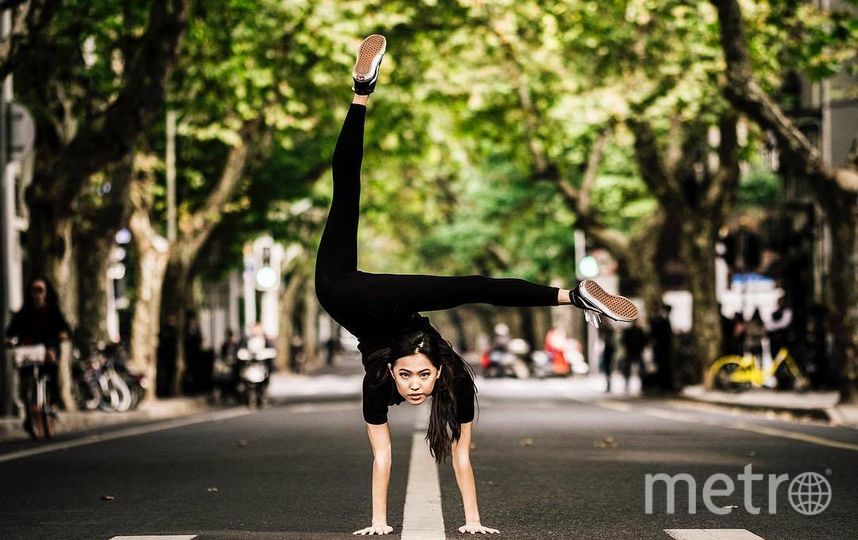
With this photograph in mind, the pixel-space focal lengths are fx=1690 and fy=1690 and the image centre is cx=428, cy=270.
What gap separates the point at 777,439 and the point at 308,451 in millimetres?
4431

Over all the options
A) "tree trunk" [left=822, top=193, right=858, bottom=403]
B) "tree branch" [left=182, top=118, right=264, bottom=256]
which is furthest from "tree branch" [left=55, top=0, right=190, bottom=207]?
"tree branch" [left=182, top=118, right=264, bottom=256]

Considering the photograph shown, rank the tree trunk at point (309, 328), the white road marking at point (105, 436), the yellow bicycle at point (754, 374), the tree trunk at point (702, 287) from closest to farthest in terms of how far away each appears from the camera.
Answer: the white road marking at point (105, 436) → the yellow bicycle at point (754, 374) → the tree trunk at point (702, 287) → the tree trunk at point (309, 328)

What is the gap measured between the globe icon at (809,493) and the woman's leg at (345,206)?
10.4 feet

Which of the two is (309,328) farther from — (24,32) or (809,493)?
(809,493)

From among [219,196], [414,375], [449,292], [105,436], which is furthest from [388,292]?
[219,196]

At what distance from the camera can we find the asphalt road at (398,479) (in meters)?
8.49

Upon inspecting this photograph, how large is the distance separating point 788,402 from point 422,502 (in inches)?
627

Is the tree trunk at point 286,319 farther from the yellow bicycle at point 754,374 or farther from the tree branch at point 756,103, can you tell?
the tree branch at point 756,103

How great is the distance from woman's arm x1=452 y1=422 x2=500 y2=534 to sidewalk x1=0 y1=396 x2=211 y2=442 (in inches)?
410

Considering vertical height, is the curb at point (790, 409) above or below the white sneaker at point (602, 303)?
below

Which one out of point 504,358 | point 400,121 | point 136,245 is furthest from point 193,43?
point 504,358

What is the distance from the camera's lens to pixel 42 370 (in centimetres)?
1691

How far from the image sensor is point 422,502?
31.6ft

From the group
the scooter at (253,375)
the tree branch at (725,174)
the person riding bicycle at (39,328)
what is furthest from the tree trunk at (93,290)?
the tree branch at (725,174)
